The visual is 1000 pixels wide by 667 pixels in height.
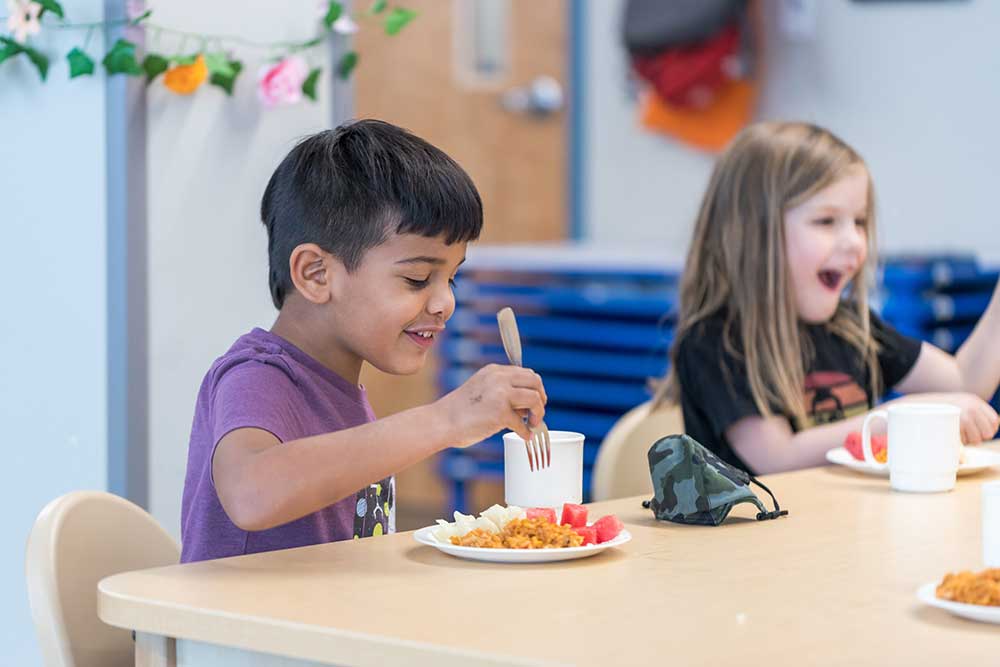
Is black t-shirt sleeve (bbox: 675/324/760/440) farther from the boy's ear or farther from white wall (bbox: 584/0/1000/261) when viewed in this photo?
white wall (bbox: 584/0/1000/261)

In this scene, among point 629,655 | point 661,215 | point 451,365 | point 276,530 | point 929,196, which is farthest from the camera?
point 661,215

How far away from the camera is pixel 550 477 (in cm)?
140

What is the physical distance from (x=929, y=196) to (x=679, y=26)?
727mm

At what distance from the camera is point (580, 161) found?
4301 mm

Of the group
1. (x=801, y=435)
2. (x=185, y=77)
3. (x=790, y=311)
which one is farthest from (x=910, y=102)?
(x=185, y=77)

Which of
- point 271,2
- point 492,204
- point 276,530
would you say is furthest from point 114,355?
point 492,204

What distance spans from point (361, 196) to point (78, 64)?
812 millimetres

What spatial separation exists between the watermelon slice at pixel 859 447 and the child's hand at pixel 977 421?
0.16 meters

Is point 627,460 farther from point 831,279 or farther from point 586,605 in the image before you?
point 586,605

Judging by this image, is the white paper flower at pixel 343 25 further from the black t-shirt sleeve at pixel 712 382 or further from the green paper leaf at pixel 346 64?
the black t-shirt sleeve at pixel 712 382

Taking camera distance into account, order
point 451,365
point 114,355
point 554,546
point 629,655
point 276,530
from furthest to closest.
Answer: point 451,365
point 114,355
point 276,530
point 554,546
point 629,655

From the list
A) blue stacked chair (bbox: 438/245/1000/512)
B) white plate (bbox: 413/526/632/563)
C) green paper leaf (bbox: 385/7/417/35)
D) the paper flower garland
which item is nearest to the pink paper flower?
the paper flower garland

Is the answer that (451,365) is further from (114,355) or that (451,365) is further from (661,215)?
(114,355)

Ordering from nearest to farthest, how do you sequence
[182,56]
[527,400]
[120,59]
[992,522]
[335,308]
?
1. [992,522]
2. [527,400]
3. [335,308]
4. [120,59]
5. [182,56]
